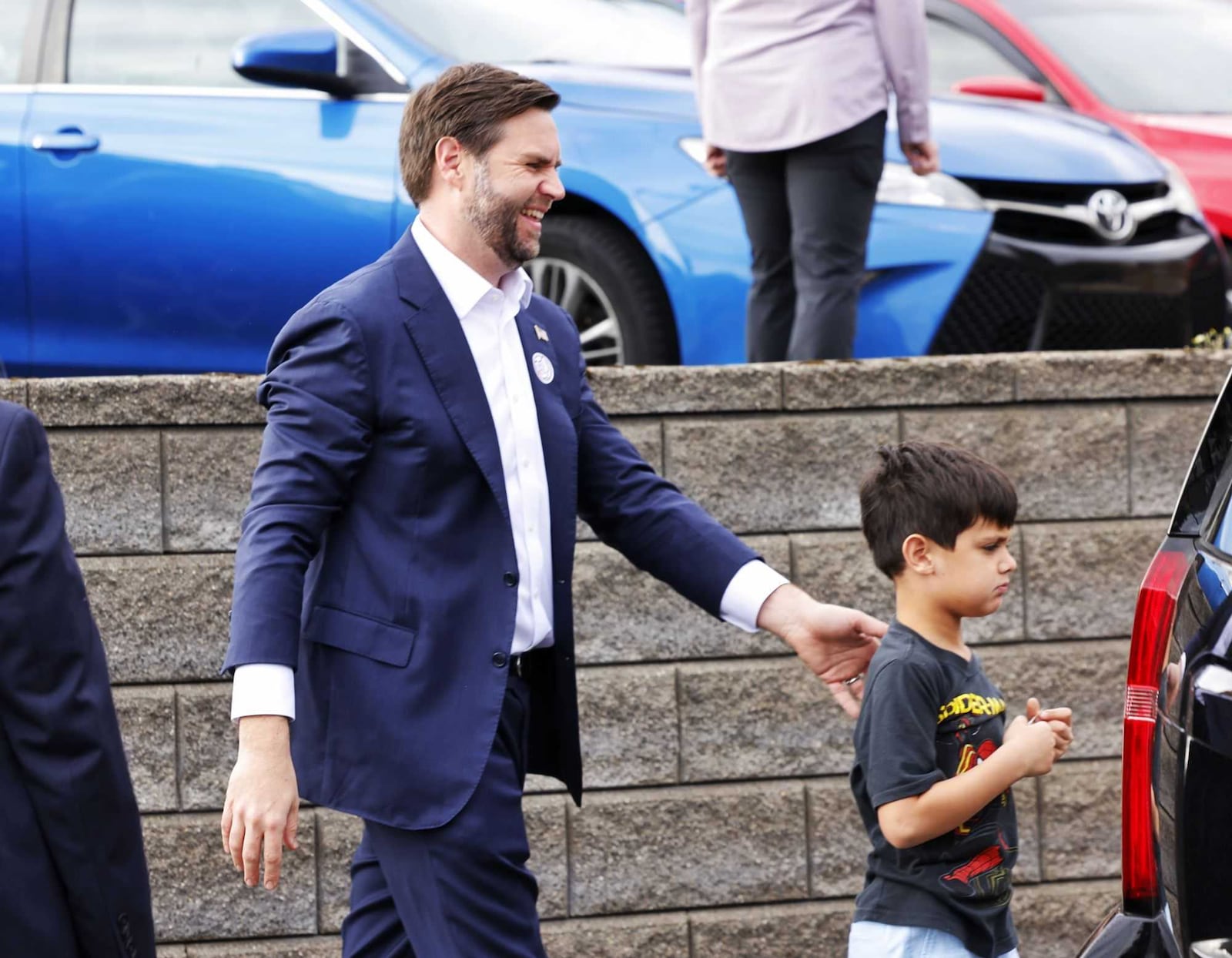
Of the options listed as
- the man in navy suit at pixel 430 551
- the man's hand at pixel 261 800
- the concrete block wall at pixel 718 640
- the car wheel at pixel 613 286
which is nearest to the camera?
the man's hand at pixel 261 800

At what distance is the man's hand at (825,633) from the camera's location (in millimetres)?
3105

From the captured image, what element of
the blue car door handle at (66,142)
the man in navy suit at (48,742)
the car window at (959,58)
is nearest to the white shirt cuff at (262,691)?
the man in navy suit at (48,742)

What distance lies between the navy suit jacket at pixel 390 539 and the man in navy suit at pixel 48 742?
1.38ft

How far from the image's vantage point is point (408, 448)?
113 inches

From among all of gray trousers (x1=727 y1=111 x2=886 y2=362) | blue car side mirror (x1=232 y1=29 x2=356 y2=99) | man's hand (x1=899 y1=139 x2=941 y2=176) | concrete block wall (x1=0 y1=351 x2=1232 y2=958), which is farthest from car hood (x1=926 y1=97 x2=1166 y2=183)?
blue car side mirror (x1=232 y1=29 x2=356 y2=99)

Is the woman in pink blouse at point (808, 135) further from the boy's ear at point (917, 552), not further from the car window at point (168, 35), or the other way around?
the boy's ear at point (917, 552)

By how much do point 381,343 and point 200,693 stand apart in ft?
5.39

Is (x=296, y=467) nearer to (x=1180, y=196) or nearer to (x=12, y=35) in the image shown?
(x=12, y=35)

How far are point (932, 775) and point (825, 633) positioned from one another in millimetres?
383

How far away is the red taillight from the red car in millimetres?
5225

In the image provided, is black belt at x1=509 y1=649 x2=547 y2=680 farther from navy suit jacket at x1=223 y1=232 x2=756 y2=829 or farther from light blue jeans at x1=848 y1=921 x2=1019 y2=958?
light blue jeans at x1=848 y1=921 x2=1019 y2=958

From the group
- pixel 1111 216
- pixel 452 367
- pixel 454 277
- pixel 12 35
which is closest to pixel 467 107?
pixel 454 277

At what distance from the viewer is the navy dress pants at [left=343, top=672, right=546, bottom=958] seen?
281 cm

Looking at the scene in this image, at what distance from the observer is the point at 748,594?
3.15m
